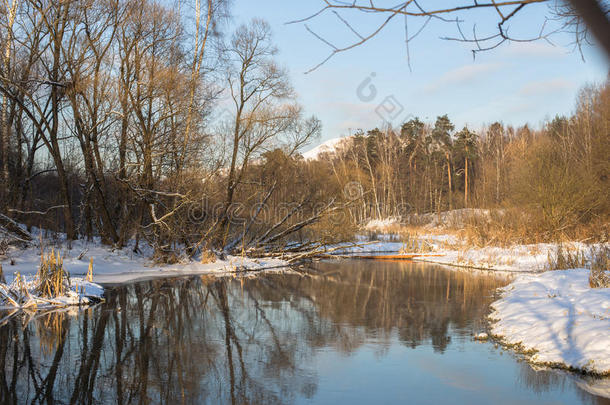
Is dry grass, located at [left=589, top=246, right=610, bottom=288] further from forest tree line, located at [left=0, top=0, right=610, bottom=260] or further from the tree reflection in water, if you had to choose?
forest tree line, located at [left=0, top=0, right=610, bottom=260]

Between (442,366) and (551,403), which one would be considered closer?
(551,403)

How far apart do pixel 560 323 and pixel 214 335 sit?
17.8 ft

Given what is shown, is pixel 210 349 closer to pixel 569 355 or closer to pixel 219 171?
pixel 569 355

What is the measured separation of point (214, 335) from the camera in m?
8.01

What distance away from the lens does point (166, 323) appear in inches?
349

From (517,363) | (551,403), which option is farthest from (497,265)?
(551,403)

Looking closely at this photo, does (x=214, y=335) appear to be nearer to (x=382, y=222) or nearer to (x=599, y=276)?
(x=599, y=276)

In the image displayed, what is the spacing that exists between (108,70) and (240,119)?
5.24 metres

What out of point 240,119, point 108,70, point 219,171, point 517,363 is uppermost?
point 108,70

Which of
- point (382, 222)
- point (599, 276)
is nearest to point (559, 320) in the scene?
point (599, 276)

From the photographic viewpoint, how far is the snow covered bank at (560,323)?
639cm

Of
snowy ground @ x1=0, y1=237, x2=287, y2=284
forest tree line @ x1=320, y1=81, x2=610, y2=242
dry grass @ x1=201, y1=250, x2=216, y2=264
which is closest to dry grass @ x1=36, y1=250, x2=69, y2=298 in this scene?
snowy ground @ x1=0, y1=237, x2=287, y2=284

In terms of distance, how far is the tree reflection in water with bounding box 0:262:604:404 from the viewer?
5395mm

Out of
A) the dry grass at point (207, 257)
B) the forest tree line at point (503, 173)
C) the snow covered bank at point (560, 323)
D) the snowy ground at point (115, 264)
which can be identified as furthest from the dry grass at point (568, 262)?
the dry grass at point (207, 257)
